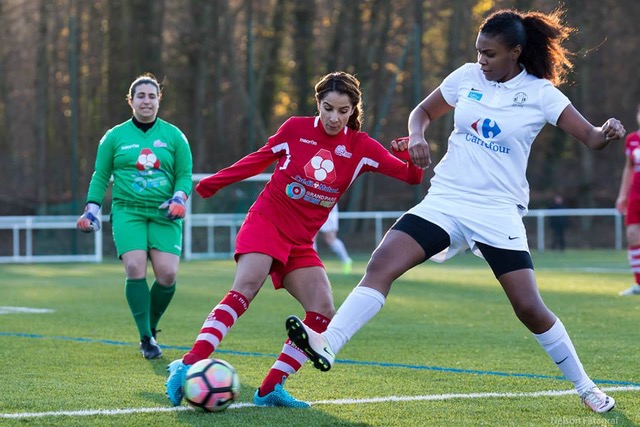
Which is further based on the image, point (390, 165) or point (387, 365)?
point (387, 365)

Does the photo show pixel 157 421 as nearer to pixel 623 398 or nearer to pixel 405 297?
pixel 623 398

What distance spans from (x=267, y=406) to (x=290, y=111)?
34186 mm

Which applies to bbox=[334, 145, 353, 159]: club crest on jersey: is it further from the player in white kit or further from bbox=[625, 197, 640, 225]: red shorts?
bbox=[625, 197, 640, 225]: red shorts

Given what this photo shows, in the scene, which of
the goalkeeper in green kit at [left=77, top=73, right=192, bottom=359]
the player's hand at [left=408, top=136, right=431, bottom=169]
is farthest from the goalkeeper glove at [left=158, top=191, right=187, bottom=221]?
the player's hand at [left=408, top=136, right=431, bottom=169]

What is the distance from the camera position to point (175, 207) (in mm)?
8188

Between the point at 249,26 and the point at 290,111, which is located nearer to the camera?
the point at 249,26

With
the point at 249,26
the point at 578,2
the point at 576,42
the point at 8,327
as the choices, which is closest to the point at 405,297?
the point at 8,327

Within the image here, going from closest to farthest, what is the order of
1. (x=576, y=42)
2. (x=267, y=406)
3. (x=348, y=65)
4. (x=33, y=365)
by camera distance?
(x=267, y=406)
(x=33, y=365)
(x=576, y=42)
(x=348, y=65)

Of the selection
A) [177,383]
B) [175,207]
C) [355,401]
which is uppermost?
[175,207]

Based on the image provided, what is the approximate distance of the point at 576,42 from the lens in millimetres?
33938

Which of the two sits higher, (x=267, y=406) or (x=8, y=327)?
(x=267, y=406)

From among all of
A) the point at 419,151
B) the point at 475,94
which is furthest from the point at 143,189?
the point at 475,94

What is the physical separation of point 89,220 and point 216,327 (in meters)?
2.51

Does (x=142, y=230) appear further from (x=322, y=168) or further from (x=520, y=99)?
(x=520, y=99)
